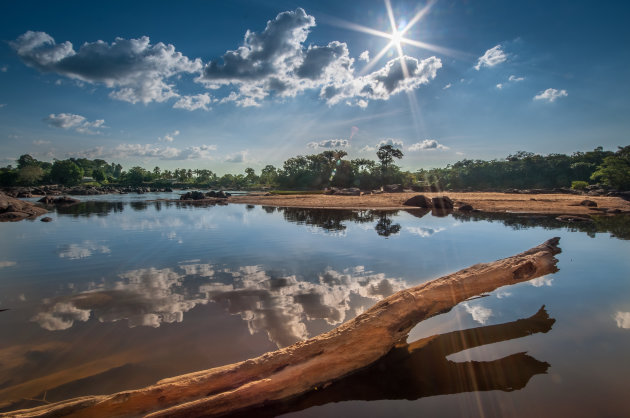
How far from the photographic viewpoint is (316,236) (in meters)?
17.0

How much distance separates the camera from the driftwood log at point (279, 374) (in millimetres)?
3350

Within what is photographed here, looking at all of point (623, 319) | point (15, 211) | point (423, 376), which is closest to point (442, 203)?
point (623, 319)

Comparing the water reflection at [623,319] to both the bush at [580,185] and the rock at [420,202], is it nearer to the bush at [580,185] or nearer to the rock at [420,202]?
the rock at [420,202]

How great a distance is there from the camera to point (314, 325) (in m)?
6.13

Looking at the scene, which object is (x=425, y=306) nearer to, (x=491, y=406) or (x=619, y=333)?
(x=491, y=406)

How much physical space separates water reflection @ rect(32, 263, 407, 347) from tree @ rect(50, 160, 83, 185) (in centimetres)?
14395

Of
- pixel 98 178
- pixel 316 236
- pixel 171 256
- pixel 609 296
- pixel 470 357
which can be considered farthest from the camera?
pixel 98 178

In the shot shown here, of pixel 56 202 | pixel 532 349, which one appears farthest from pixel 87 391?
pixel 56 202

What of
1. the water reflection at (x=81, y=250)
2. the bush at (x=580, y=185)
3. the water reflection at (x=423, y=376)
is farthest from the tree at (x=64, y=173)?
the bush at (x=580, y=185)

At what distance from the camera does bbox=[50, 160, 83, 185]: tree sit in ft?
383

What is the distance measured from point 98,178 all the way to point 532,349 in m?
184

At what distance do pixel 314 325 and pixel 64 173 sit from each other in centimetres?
15165

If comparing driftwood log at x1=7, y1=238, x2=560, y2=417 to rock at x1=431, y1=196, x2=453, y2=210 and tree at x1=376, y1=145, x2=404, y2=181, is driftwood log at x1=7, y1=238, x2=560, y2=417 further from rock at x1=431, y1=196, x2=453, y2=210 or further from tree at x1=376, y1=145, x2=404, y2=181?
tree at x1=376, y1=145, x2=404, y2=181

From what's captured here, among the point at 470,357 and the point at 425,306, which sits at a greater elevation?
the point at 425,306
